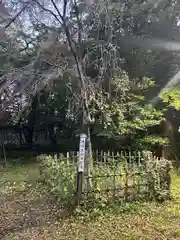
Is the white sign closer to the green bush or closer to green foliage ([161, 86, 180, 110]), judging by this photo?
the green bush

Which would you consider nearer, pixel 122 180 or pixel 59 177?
pixel 122 180

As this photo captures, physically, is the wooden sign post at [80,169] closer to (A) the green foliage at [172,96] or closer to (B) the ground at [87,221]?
(B) the ground at [87,221]

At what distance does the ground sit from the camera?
3.74 metres

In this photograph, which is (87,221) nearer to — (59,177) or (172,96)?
(59,177)

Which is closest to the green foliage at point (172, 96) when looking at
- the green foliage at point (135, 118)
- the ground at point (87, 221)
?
the green foliage at point (135, 118)

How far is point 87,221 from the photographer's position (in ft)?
13.7

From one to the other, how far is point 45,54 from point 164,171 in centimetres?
345

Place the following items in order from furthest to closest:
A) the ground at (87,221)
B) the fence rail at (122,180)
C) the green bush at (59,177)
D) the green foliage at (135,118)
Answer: the green foliage at (135,118) < the green bush at (59,177) < the fence rail at (122,180) < the ground at (87,221)

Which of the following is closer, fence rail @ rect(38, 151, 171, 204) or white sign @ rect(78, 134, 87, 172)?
white sign @ rect(78, 134, 87, 172)

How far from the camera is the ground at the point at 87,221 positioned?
12.3 ft

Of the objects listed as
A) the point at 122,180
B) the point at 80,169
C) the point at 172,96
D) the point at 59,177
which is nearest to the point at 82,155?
the point at 80,169

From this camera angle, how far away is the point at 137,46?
27.3ft

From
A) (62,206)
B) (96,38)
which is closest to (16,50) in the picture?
(96,38)

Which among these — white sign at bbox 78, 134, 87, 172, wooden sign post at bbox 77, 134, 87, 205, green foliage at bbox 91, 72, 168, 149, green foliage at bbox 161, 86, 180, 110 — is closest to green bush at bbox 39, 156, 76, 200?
wooden sign post at bbox 77, 134, 87, 205
